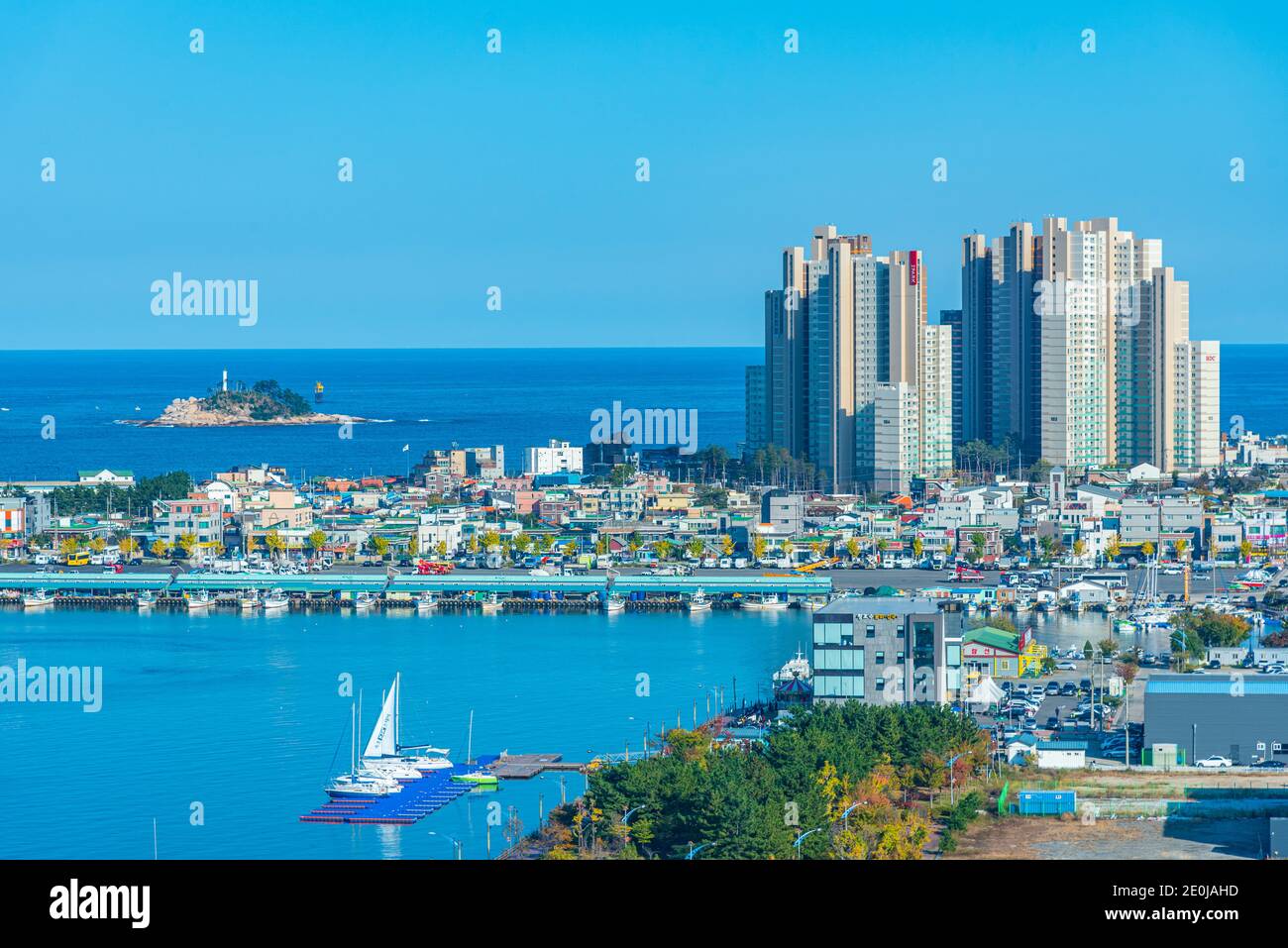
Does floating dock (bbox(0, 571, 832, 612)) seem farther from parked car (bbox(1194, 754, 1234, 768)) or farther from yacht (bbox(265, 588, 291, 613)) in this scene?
parked car (bbox(1194, 754, 1234, 768))

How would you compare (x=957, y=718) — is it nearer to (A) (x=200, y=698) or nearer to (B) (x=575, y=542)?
(A) (x=200, y=698)

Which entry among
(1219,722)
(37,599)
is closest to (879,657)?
(1219,722)

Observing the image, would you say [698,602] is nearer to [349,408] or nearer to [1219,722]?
[1219,722]

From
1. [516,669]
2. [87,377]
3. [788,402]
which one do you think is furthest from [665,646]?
[87,377]
